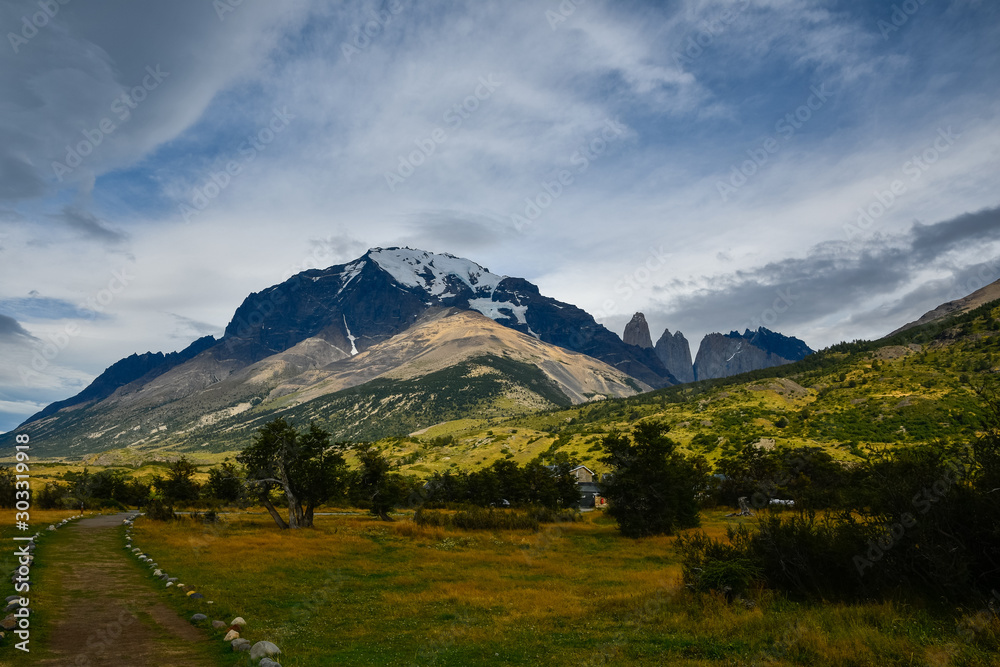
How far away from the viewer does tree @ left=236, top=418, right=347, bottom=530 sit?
2053 inches

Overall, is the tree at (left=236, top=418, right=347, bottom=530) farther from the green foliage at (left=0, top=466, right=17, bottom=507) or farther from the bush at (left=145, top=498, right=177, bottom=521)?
the green foliage at (left=0, top=466, right=17, bottom=507)

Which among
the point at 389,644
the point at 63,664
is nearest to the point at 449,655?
the point at 389,644

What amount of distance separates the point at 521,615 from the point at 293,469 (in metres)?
42.9

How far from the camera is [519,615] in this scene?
1847 centimetres

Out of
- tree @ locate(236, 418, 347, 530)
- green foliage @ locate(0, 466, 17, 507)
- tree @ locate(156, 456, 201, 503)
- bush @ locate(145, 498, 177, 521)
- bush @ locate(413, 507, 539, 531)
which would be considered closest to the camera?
tree @ locate(236, 418, 347, 530)

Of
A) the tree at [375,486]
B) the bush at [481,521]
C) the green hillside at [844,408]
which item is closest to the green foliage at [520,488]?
the tree at [375,486]

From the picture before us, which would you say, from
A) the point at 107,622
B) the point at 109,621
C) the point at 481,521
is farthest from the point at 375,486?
the point at 107,622

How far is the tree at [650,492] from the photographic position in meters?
49.2

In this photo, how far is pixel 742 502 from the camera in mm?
64938

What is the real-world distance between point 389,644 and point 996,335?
153 meters

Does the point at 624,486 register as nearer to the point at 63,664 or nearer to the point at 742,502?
the point at 742,502

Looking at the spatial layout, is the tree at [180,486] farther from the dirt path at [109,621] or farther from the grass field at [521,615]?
the dirt path at [109,621]

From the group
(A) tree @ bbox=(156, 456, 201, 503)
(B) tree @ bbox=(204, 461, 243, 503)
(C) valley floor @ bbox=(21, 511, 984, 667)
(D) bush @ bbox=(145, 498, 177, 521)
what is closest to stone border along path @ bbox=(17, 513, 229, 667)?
(C) valley floor @ bbox=(21, 511, 984, 667)

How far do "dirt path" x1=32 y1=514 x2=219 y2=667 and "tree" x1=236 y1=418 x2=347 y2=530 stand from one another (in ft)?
85.1
